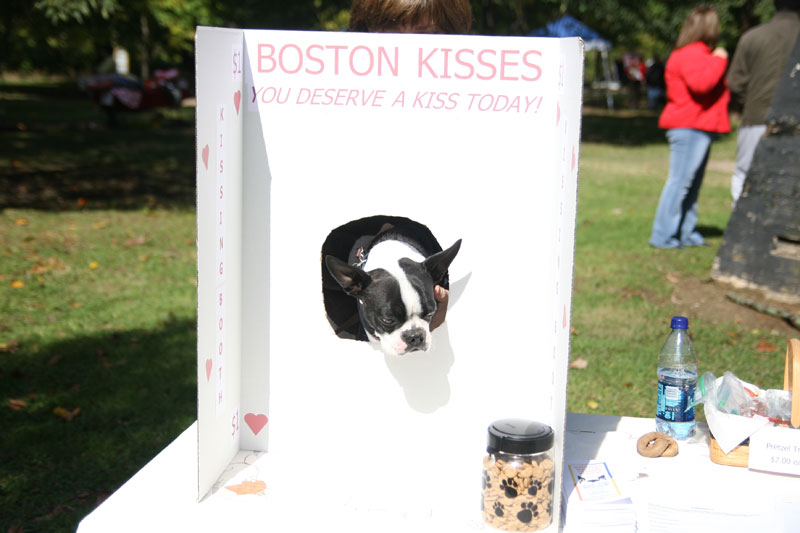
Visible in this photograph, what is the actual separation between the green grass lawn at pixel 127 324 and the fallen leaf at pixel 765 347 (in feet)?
0.18

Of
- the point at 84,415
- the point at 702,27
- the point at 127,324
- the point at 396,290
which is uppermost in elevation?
the point at 702,27

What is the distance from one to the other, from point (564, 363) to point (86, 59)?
129 feet

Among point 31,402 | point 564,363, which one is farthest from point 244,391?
point 31,402

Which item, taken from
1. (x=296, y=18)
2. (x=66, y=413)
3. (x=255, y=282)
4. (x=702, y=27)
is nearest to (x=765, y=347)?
(x=702, y=27)

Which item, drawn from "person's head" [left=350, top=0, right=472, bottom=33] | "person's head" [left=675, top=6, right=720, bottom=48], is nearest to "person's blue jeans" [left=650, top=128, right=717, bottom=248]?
"person's head" [left=675, top=6, right=720, bottom=48]

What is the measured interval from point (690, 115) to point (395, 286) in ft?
19.1

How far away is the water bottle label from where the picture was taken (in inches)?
82.8

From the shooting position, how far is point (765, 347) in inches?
191

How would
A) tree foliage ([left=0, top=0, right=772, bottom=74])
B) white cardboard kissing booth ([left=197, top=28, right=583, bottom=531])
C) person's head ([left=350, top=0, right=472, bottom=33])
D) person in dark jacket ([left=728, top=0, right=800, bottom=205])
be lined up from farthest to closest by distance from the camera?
tree foliage ([left=0, top=0, right=772, bottom=74]) → person in dark jacket ([left=728, top=0, right=800, bottom=205]) → person's head ([left=350, top=0, right=472, bottom=33]) → white cardboard kissing booth ([left=197, top=28, right=583, bottom=531])

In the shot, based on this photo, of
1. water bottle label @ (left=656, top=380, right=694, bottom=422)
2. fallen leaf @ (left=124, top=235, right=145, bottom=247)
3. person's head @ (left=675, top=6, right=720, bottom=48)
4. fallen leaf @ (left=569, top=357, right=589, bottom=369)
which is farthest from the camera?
fallen leaf @ (left=124, top=235, right=145, bottom=247)

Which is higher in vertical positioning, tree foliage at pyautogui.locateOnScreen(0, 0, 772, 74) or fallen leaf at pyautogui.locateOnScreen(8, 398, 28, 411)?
tree foliage at pyautogui.locateOnScreen(0, 0, 772, 74)

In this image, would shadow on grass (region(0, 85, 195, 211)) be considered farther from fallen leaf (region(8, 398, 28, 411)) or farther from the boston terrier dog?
the boston terrier dog

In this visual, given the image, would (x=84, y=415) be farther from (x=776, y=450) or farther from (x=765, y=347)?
(x=765, y=347)

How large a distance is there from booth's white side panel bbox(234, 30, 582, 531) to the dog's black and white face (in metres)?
0.05
